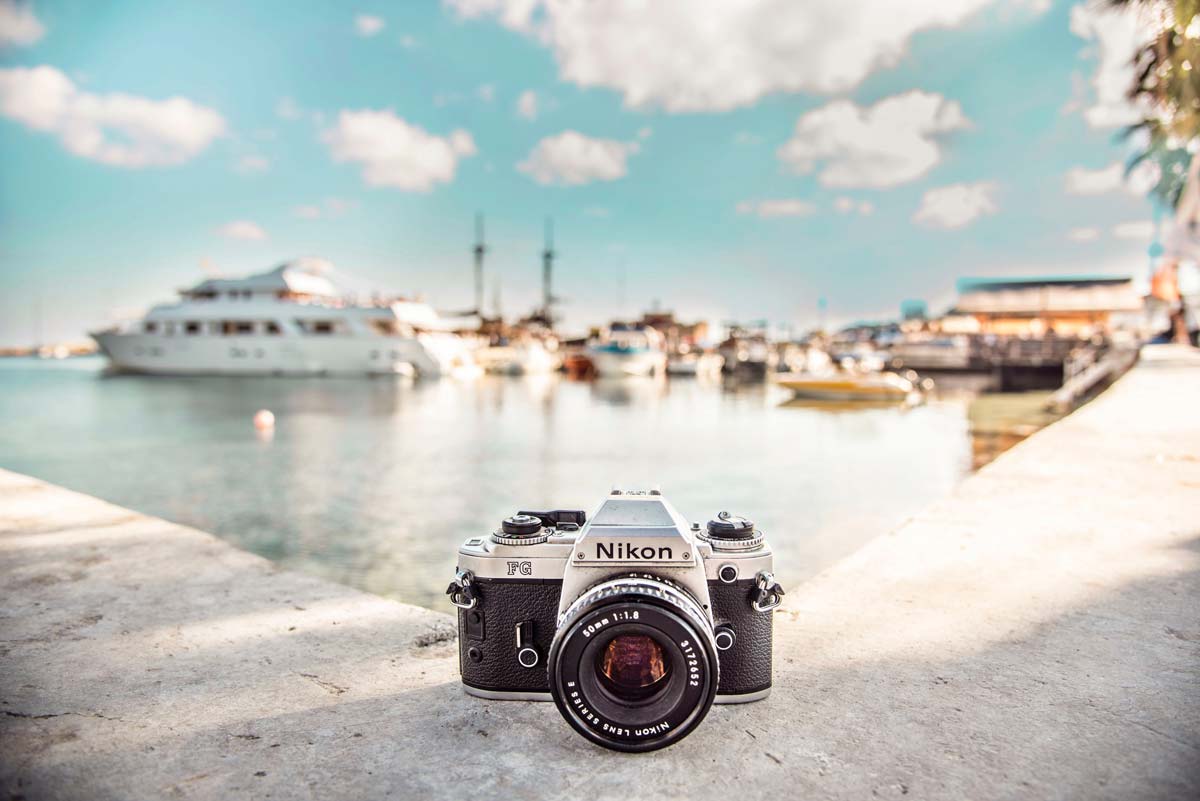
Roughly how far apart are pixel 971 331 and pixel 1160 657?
8095 cm

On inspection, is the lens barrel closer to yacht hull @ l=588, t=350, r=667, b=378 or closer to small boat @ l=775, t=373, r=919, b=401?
small boat @ l=775, t=373, r=919, b=401

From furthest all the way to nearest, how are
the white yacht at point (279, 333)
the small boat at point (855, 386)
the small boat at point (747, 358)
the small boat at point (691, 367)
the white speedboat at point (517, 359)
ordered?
1. the white speedboat at point (517, 359)
2. the small boat at point (691, 367)
3. the small boat at point (747, 358)
4. the white yacht at point (279, 333)
5. the small boat at point (855, 386)

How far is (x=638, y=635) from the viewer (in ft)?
4.96

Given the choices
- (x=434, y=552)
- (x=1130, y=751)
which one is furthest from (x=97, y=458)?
(x=1130, y=751)

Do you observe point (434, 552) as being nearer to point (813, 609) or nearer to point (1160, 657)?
point (813, 609)

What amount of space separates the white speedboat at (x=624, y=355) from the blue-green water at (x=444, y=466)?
19.8 meters

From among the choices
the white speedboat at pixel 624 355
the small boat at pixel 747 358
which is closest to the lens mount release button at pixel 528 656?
the white speedboat at pixel 624 355

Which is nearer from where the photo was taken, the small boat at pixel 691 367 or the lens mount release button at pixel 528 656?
the lens mount release button at pixel 528 656

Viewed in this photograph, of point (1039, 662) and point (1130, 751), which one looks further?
point (1039, 662)

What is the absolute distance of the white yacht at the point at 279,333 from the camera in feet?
147

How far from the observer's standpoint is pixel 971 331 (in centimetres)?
7362

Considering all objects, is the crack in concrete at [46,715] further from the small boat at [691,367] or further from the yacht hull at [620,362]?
the small boat at [691,367]

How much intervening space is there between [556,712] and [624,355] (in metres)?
46.4

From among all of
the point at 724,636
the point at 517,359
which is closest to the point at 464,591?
the point at 724,636
